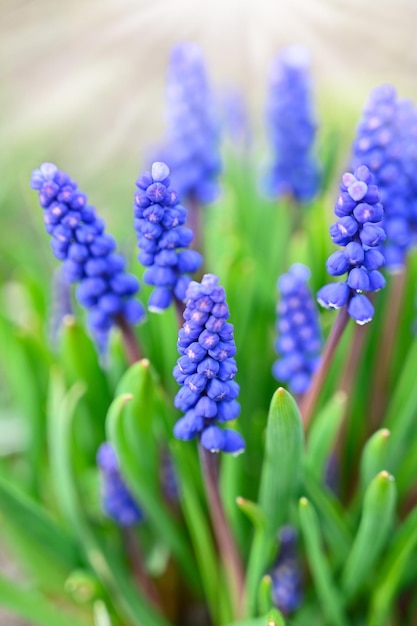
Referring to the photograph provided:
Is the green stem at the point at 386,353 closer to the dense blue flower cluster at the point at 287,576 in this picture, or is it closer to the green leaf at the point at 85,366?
the dense blue flower cluster at the point at 287,576

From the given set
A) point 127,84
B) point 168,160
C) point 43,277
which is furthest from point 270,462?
point 127,84

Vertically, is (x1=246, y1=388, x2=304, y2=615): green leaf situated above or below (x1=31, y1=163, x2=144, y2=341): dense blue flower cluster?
below

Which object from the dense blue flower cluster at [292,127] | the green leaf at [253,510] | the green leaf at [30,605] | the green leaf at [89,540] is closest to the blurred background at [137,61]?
the dense blue flower cluster at [292,127]

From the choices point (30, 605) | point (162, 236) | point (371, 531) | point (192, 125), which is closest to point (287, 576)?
point (371, 531)

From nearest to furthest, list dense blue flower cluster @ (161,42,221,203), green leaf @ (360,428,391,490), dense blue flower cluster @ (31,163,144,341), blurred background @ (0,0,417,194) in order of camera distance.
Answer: dense blue flower cluster @ (31,163,144,341)
green leaf @ (360,428,391,490)
dense blue flower cluster @ (161,42,221,203)
blurred background @ (0,0,417,194)

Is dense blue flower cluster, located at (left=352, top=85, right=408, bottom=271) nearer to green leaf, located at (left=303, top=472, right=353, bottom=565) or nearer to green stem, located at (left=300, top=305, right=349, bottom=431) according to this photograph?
green stem, located at (left=300, top=305, right=349, bottom=431)

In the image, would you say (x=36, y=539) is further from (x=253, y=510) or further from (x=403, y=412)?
(x=403, y=412)

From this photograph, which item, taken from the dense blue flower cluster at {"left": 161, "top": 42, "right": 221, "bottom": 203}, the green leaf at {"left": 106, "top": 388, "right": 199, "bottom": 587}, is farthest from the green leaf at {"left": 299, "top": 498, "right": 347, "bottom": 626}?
the dense blue flower cluster at {"left": 161, "top": 42, "right": 221, "bottom": 203}
